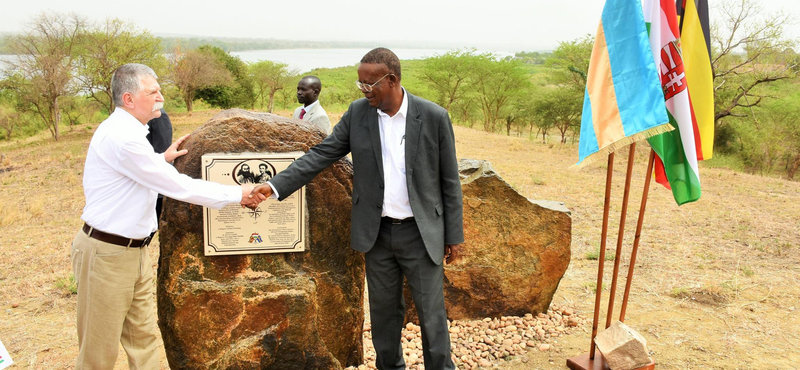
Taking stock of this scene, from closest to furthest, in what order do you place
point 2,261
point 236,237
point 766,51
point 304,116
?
point 236,237 < point 304,116 < point 2,261 < point 766,51

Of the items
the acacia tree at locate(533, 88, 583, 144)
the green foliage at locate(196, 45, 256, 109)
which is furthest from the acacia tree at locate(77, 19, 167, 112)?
the acacia tree at locate(533, 88, 583, 144)

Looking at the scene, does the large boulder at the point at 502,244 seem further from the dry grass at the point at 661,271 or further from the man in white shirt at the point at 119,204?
the man in white shirt at the point at 119,204

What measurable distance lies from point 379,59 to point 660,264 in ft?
16.9

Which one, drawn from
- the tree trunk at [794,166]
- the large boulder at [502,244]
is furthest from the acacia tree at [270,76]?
the large boulder at [502,244]

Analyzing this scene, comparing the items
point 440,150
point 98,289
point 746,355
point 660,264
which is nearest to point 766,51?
point 660,264

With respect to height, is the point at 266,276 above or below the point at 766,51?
below

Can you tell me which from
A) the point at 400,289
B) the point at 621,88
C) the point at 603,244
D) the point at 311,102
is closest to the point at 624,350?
the point at 603,244

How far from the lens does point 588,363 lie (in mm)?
3936

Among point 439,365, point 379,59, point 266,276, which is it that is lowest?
point 439,365

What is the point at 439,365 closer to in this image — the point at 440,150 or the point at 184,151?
the point at 440,150

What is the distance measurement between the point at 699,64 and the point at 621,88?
0.64 metres

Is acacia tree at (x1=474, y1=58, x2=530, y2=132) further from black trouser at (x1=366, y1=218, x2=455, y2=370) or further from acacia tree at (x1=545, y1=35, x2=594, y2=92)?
black trouser at (x1=366, y1=218, x2=455, y2=370)

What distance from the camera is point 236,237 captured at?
3467 millimetres

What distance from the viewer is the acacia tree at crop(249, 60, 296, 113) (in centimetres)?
3978
